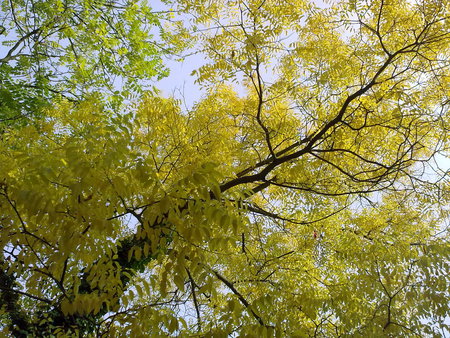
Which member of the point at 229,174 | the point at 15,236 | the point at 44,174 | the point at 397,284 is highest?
the point at 229,174

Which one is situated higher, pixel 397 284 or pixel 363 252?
pixel 363 252

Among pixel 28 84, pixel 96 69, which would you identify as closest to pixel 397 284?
pixel 96 69

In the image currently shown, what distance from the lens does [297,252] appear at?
539cm

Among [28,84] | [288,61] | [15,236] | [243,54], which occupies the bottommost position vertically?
[15,236]

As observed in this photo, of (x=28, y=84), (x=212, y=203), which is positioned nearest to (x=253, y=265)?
(x=212, y=203)

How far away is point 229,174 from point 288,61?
5.16 feet

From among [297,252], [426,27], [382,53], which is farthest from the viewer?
[297,252]

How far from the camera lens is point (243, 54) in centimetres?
389

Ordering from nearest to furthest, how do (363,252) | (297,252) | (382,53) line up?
1. (382,53)
2. (363,252)
3. (297,252)

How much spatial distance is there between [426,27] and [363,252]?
282 cm

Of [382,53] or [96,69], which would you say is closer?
[382,53]

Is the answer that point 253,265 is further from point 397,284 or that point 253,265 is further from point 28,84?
point 28,84

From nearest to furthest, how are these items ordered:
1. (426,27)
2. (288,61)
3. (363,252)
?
(426,27) → (288,61) → (363,252)

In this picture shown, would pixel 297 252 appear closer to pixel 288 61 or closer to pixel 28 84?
pixel 288 61
